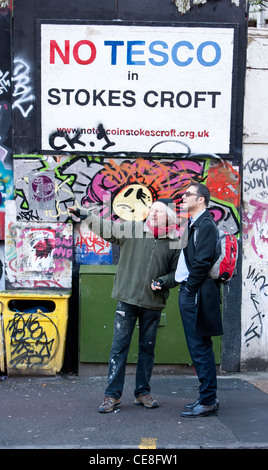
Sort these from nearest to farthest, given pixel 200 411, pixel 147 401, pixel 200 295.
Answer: pixel 200 295, pixel 200 411, pixel 147 401

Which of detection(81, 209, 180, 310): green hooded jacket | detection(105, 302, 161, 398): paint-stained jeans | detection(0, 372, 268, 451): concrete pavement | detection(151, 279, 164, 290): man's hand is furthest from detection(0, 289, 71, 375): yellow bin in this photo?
detection(151, 279, 164, 290): man's hand

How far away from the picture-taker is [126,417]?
15.8 ft

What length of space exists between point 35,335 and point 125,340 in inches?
55.8

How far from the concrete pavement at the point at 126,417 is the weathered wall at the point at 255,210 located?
49 cm

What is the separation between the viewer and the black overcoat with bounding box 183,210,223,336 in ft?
15.1

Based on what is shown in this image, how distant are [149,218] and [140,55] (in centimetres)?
228

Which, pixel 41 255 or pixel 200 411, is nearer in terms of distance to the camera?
pixel 200 411

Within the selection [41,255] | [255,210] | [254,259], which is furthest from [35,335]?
[255,210]

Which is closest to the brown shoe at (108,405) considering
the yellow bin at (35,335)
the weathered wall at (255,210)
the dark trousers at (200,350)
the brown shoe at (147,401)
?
the brown shoe at (147,401)

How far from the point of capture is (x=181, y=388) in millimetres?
5836

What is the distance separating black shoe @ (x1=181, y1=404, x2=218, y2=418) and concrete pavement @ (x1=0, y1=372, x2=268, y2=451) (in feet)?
0.18

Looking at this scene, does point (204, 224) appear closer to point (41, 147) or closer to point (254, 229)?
point (254, 229)

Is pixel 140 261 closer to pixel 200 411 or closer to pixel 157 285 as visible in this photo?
pixel 157 285

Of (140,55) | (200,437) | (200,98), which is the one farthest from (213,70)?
(200,437)
